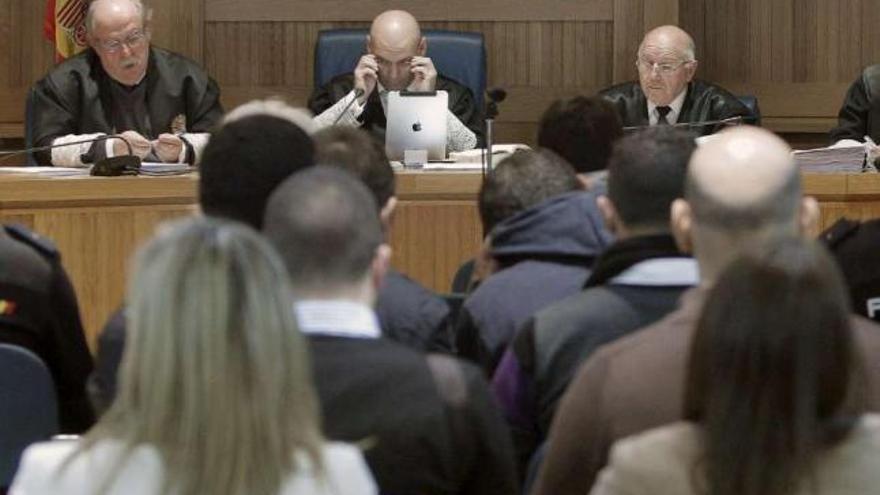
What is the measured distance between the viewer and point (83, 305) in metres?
5.73

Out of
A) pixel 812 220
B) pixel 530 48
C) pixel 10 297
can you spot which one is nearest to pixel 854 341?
Answer: pixel 812 220

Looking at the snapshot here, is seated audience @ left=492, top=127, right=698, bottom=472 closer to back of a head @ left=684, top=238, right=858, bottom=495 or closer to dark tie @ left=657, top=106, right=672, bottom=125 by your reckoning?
back of a head @ left=684, top=238, right=858, bottom=495

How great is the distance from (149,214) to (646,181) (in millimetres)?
2761

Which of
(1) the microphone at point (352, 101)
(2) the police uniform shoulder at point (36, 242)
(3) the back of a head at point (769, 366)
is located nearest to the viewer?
(3) the back of a head at point (769, 366)

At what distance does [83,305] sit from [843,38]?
15.1 feet

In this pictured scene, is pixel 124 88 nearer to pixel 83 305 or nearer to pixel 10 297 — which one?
pixel 83 305

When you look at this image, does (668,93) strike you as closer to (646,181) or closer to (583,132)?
(583,132)

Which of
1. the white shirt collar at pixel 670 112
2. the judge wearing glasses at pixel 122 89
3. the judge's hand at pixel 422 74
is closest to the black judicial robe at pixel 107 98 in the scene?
the judge wearing glasses at pixel 122 89

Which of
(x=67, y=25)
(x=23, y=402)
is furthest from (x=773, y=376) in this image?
(x=67, y=25)

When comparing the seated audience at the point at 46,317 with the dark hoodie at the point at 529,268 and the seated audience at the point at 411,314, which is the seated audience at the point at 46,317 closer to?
the seated audience at the point at 411,314

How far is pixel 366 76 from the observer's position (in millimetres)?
7461

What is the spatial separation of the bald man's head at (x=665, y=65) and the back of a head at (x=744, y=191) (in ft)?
16.5

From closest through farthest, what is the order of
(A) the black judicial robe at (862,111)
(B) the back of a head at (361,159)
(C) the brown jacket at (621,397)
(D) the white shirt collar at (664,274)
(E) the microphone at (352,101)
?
(C) the brown jacket at (621,397)
(D) the white shirt collar at (664,274)
(B) the back of a head at (361,159)
(E) the microphone at (352,101)
(A) the black judicial robe at (862,111)

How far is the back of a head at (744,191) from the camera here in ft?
9.71
